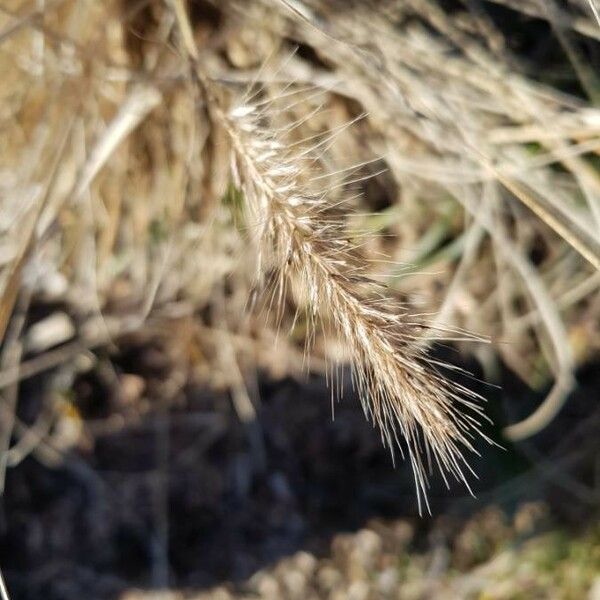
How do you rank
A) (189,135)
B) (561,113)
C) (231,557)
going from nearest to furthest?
1. (561,113)
2. (189,135)
3. (231,557)

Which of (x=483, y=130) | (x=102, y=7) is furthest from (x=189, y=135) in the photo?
(x=483, y=130)

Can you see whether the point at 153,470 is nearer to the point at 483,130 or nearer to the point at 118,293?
the point at 118,293

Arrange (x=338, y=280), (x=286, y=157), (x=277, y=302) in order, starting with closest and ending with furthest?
(x=338, y=280), (x=286, y=157), (x=277, y=302)

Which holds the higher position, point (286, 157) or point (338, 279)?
point (286, 157)

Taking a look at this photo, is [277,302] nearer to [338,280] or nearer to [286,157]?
[286,157]

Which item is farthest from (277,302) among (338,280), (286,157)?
(338,280)

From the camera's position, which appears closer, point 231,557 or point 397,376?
point 397,376

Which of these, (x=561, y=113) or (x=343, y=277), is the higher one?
(x=561, y=113)

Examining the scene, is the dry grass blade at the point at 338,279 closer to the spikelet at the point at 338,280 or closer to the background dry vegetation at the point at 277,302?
the spikelet at the point at 338,280
